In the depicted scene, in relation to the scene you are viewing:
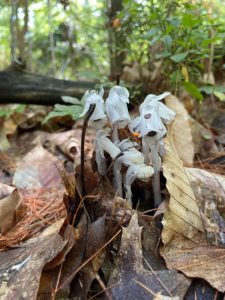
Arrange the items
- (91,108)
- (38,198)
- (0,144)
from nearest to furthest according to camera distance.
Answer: (91,108)
(38,198)
(0,144)

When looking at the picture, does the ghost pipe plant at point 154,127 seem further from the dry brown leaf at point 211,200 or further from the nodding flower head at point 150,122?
the dry brown leaf at point 211,200

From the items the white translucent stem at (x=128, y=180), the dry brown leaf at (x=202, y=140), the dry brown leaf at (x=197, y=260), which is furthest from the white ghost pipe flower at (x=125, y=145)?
the dry brown leaf at (x=202, y=140)

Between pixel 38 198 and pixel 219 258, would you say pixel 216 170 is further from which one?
pixel 38 198

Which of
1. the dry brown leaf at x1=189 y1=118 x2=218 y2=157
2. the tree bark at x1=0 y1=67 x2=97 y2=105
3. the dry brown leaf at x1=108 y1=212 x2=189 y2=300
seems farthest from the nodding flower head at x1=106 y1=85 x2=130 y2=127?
the tree bark at x1=0 y1=67 x2=97 y2=105

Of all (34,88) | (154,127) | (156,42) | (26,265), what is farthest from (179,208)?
(34,88)

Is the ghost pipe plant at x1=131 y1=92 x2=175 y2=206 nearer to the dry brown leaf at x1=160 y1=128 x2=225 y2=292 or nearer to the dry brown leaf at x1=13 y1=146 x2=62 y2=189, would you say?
Answer: the dry brown leaf at x1=160 y1=128 x2=225 y2=292

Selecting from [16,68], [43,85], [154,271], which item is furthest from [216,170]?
[16,68]

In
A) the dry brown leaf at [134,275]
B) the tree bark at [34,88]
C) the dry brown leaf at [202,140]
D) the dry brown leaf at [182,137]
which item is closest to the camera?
the dry brown leaf at [134,275]
